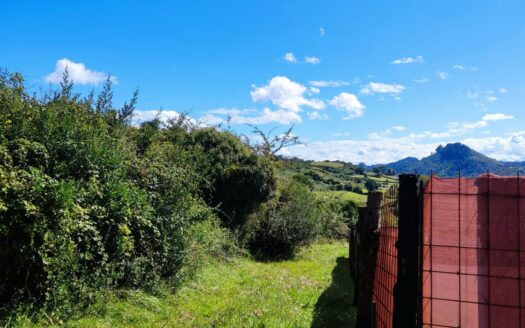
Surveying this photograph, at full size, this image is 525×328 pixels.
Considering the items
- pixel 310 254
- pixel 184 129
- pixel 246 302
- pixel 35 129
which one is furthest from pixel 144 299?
pixel 310 254

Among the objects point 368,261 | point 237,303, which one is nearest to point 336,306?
point 237,303

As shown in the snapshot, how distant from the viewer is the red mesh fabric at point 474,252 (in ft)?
10.8

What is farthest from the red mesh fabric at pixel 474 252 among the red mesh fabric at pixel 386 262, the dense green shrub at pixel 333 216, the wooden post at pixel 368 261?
the dense green shrub at pixel 333 216

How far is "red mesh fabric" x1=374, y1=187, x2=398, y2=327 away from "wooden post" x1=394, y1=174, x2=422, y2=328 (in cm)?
87

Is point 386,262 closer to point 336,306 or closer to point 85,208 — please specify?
point 336,306

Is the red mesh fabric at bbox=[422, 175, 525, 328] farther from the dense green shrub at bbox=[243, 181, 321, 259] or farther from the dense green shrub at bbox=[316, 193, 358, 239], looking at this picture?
the dense green shrub at bbox=[316, 193, 358, 239]

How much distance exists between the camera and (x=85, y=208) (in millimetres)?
6336

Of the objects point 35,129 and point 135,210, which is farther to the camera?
point 135,210

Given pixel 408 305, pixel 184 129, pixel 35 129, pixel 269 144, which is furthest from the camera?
pixel 269 144

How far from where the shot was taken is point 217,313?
6.89m

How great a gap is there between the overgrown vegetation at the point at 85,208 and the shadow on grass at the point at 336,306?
2.74 metres

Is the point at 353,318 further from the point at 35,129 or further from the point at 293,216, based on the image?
the point at 293,216

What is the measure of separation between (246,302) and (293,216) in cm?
776

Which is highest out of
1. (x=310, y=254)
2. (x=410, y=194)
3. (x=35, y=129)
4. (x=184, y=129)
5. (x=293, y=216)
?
(x=184, y=129)
